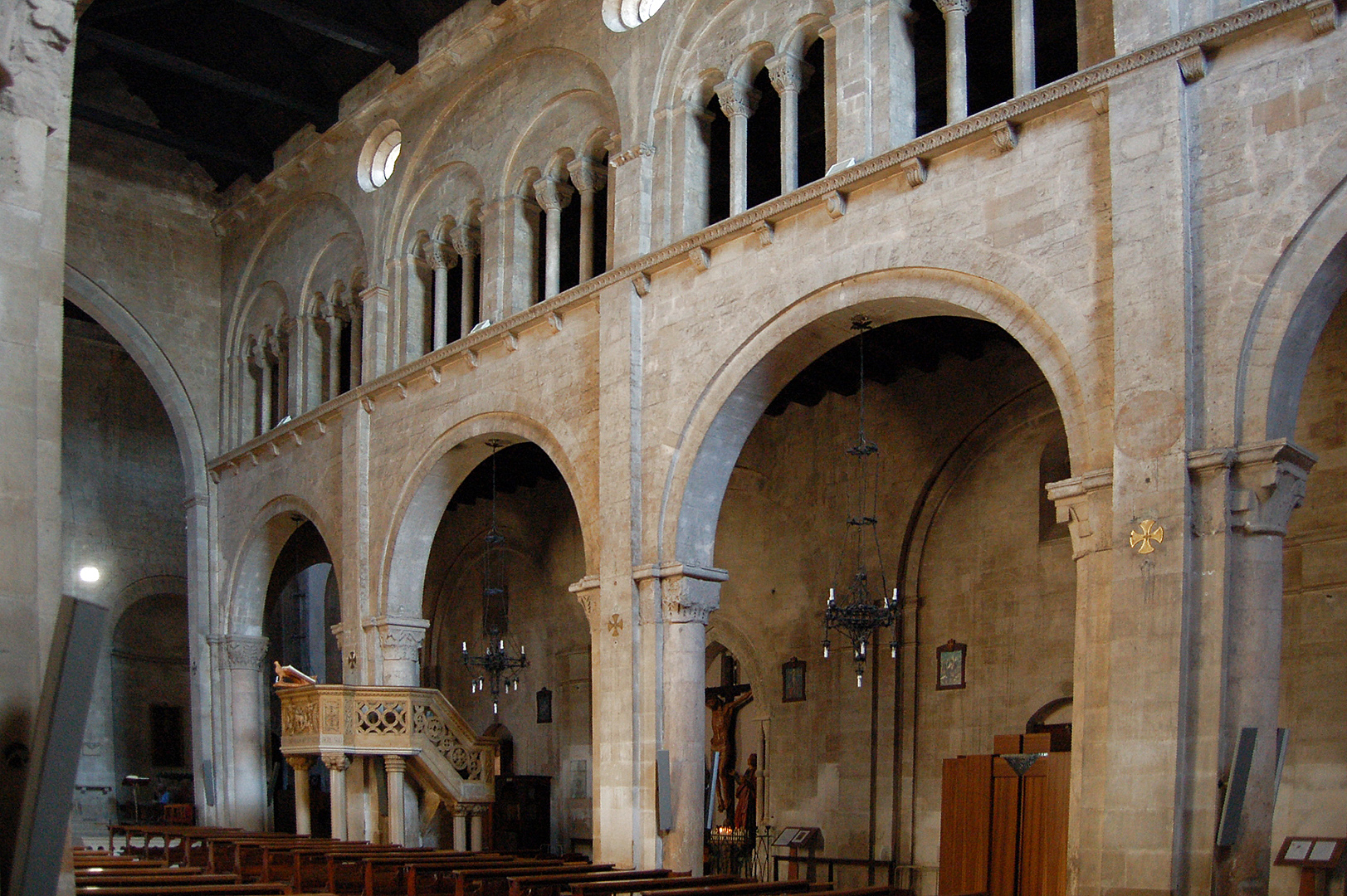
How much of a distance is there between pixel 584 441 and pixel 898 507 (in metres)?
4.38

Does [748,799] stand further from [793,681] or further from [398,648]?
[398,648]

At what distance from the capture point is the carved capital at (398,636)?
18766 mm

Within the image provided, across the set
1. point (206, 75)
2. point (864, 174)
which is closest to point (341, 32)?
point (206, 75)

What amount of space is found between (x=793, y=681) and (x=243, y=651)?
30.5ft

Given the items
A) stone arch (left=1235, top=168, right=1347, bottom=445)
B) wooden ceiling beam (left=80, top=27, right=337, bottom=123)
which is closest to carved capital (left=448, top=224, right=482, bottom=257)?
wooden ceiling beam (left=80, top=27, right=337, bottom=123)

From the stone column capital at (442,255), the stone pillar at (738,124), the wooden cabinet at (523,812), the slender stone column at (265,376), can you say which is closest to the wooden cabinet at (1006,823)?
the stone pillar at (738,124)

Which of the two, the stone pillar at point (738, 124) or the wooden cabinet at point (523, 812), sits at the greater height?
the stone pillar at point (738, 124)

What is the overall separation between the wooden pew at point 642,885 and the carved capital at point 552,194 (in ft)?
28.6

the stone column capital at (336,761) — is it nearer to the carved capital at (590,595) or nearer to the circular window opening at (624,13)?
the carved capital at (590,595)

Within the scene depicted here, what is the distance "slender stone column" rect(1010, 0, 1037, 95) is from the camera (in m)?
12.3

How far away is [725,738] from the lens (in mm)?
21750

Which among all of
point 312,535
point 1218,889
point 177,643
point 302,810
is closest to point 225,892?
point 1218,889

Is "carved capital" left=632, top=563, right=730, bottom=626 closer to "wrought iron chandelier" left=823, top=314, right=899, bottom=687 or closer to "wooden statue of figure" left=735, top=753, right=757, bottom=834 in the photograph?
"wrought iron chandelier" left=823, top=314, right=899, bottom=687

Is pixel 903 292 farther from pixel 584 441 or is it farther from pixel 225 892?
pixel 225 892
